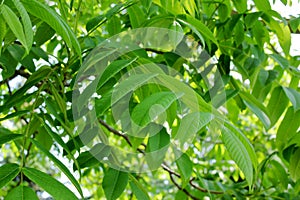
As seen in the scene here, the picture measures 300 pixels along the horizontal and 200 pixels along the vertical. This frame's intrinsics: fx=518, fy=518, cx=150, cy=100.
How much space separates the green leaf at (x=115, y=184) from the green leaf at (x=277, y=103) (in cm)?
42

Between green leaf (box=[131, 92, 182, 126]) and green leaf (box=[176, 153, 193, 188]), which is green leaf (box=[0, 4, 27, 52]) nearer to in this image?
green leaf (box=[131, 92, 182, 126])

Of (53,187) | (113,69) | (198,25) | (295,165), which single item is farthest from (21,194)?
(295,165)

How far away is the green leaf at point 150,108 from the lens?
1.95 feet

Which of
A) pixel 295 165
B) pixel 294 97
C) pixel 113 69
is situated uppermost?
pixel 113 69

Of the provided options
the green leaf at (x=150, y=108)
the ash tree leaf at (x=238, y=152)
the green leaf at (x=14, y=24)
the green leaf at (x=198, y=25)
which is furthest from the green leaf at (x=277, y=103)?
the green leaf at (x=14, y=24)

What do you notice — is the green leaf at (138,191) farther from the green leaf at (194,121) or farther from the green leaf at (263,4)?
the green leaf at (263,4)

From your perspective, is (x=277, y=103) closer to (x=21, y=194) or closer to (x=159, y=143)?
(x=159, y=143)

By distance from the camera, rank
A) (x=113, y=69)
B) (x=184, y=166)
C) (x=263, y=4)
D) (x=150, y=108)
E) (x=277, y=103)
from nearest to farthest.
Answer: (x=150, y=108) → (x=113, y=69) → (x=184, y=166) → (x=263, y=4) → (x=277, y=103)

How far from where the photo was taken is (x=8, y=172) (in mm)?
727

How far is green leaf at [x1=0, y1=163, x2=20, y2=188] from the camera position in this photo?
0.70 meters

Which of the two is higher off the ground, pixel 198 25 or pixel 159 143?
pixel 198 25

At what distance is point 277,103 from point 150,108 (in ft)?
2.12

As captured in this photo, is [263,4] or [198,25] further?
[263,4]

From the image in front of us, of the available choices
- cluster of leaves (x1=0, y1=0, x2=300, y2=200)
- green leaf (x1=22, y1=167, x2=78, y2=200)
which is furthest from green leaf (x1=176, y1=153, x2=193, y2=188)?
green leaf (x1=22, y1=167, x2=78, y2=200)
